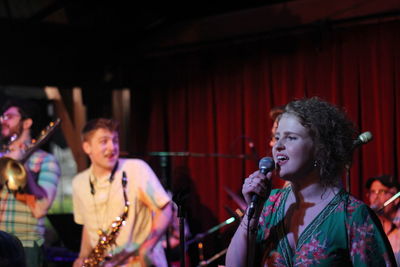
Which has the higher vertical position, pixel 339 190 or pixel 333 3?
pixel 333 3

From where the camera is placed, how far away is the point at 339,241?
2320mm

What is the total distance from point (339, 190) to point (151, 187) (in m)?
2.35

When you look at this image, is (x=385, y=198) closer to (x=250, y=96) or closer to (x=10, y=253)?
(x=250, y=96)

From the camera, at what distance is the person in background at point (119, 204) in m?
4.47

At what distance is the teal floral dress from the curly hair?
114 millimetres

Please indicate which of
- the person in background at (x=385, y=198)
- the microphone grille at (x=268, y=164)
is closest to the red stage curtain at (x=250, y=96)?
the person in background at (x=385, y=198)

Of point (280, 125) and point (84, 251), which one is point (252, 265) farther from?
point (84, 251)

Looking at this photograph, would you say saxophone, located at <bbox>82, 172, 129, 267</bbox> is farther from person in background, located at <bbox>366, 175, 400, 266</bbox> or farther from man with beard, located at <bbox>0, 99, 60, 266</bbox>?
person in background, located at <bbox>366, 175, 400, 266</bbox>

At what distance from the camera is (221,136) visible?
23.2ft

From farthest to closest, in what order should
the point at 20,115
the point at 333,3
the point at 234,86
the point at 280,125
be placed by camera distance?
1. the point at 234,86
2. the point at 333,3
3. the point at 20,115
4. the point at 280,125

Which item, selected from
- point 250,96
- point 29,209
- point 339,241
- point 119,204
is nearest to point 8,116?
point 29,209

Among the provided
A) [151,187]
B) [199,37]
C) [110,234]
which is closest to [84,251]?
[110,234]

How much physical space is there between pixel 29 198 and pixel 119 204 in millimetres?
881

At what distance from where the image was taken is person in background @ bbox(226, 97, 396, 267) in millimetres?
2318
